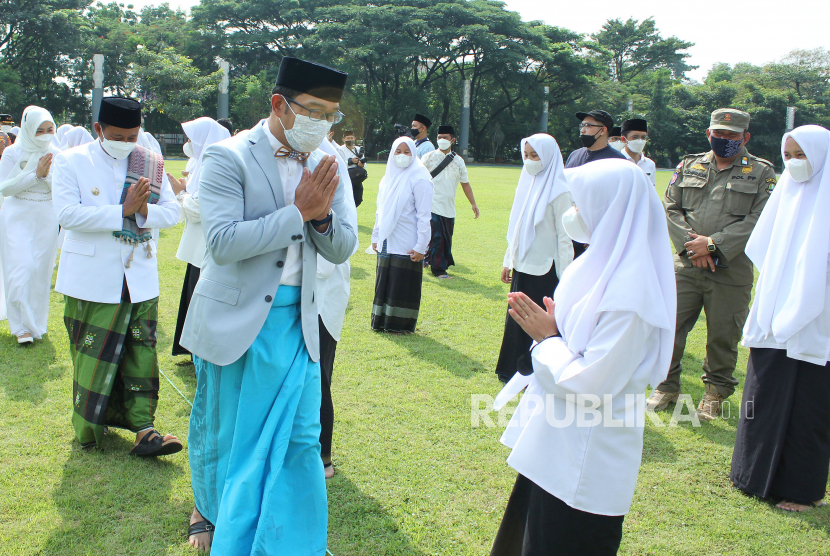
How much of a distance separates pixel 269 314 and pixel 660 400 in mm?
3324

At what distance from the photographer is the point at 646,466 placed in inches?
149

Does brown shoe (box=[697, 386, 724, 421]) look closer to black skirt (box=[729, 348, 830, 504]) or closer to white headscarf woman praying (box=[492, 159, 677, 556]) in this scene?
black skirt (box=[729, 348, 830, 504])

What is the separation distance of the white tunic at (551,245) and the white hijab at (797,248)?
4.91ft

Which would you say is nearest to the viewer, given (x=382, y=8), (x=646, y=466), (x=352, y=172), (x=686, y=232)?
(x=646, y=466)

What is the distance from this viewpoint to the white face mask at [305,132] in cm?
245

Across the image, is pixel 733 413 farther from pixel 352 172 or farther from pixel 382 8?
pixel 382 8

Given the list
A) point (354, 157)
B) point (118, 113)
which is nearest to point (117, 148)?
point (118, 113)

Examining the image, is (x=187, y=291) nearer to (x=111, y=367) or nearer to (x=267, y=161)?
(x=111, y=367)

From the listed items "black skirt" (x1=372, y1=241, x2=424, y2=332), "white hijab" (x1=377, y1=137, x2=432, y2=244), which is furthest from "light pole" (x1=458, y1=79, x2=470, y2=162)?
"black skirt" (x1=372, y1=241, x2=424, y2=332)

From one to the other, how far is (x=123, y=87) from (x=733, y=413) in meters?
46.4

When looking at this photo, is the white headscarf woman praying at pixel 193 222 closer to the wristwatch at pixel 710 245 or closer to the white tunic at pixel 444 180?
the wristwatch at pixel 710 245

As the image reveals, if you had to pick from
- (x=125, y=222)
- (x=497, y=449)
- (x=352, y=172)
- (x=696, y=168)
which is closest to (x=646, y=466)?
(x=497, y=449)

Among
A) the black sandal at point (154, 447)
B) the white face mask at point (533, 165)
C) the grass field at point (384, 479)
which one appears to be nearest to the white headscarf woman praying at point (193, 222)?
the grass field at point (384, 479)

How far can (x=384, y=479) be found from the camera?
3479mm
